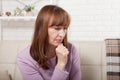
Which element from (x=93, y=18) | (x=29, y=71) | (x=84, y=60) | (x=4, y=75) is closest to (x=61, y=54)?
(x=29, y=71)

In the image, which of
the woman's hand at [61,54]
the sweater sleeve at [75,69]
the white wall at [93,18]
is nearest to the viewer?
the woman's hand at [61,54]

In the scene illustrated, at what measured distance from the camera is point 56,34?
1.29 metres

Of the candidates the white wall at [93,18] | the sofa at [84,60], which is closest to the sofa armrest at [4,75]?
the sofa at [84,60]

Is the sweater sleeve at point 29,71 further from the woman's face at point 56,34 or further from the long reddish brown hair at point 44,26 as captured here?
the woman's face at point 56,34

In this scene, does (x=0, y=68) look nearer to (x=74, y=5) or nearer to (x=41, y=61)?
(x=41, y=61)

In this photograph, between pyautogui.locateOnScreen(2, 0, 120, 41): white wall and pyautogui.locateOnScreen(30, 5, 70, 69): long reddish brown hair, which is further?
pyautogui.locateOnScreen(2, 0, 120, 41): white wall

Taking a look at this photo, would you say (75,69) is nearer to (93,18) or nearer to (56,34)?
(56,34)

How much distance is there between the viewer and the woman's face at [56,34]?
129cm

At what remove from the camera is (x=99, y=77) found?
5.91 ft

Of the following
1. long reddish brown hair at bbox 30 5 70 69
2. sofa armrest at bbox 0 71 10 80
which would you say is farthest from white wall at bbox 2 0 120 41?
long reddish brown hair at bbox 30 5 70 69

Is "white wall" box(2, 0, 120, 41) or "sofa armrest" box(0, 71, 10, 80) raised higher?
"white wall" box(2, 0, 120, 41)

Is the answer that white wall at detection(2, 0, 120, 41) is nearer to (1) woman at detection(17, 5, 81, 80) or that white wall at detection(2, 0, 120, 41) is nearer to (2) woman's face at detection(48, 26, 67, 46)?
(1) woman at detection(17, 5, 81, 80)

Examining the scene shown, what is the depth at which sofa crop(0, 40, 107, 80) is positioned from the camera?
5.96 feet

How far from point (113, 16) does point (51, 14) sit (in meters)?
0.94
